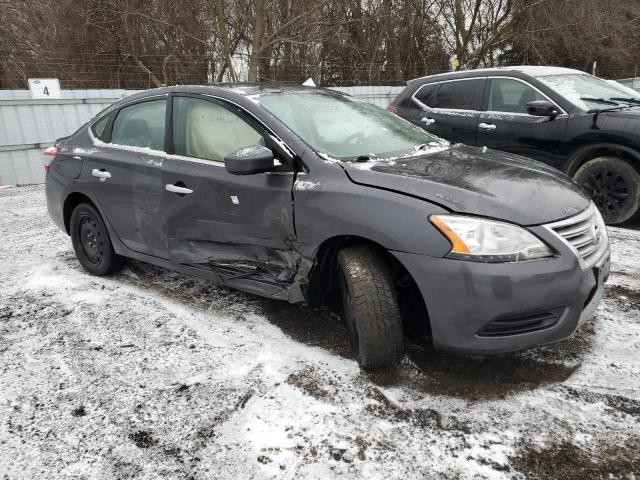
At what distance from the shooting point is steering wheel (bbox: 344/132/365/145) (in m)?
3.10

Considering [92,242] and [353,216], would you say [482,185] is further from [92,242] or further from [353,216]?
[92,242]

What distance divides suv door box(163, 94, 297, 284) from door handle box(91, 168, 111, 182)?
72 cm

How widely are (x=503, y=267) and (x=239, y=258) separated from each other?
5.13ft

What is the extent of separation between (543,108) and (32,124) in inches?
354

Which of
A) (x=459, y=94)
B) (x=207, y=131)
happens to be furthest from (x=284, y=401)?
(x=459, y=94)

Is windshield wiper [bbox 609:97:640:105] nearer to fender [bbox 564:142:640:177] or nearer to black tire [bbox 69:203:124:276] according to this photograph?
fender [bbox 564:142:640:177]

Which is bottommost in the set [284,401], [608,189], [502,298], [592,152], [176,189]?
[284,401]

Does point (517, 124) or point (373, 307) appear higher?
point (517, 124)

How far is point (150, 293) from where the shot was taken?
12.7ft

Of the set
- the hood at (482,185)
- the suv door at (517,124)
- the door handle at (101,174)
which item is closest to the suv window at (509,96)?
the suv door at (517,124)

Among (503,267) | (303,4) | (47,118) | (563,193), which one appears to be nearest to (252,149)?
(503,267)

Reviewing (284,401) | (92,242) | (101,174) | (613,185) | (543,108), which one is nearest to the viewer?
(284,401)

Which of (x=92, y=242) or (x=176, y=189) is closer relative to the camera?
(x=176, y=189)

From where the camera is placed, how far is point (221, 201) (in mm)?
3088
